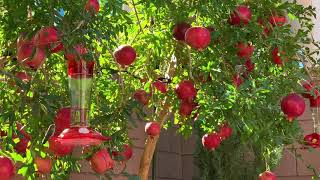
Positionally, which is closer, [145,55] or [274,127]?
[274,127]

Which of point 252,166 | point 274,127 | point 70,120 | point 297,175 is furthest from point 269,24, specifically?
point 297,175

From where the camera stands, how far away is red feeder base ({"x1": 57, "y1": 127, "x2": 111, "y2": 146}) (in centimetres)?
233

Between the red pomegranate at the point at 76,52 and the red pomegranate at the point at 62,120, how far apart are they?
0.24 m

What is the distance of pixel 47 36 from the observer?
2309 mm

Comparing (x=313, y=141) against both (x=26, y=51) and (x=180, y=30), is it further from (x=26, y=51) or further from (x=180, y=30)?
(x=26, y=51)

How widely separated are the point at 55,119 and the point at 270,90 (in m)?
1.42

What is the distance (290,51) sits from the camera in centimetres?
343

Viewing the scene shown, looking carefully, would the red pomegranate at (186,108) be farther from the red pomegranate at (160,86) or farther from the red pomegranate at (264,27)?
the red pomegranate at (264,27)

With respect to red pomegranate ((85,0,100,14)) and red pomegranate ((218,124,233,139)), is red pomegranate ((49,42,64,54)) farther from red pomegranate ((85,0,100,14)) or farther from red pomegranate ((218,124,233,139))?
red pomegranate ((218,124,233,139))

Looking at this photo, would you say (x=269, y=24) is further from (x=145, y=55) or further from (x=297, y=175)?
(x=297, y=175)

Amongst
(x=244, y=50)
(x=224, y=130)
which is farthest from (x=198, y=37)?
(x=224, y=130)

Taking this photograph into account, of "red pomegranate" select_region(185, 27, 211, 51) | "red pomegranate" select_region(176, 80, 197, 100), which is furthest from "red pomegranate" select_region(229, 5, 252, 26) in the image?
"red pomegranate" select_region(176, 80, 197, 100)

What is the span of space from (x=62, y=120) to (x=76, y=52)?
33cm

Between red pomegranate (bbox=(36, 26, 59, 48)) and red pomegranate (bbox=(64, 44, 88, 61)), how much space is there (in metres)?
0.09
